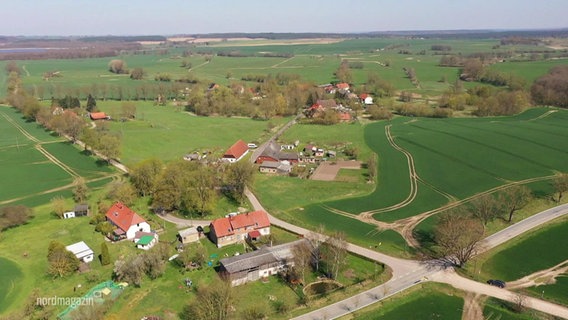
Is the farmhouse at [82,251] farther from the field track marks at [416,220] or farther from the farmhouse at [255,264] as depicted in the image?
the field track marks at [416,220]

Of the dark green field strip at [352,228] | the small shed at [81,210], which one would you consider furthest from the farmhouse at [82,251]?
the dark green field strip at [352,228]

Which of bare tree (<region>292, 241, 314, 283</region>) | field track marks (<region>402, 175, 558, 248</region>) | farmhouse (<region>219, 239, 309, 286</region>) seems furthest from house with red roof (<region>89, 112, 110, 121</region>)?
field track marks (<region>402, 175, 558, 248</region>)

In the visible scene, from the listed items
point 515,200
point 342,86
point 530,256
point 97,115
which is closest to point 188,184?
point 530,256

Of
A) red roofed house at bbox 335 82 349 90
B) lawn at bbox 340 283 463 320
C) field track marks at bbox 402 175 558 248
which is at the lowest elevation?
lawn at bbox 340 283 463 320

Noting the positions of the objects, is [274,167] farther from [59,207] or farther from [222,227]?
[59,207]

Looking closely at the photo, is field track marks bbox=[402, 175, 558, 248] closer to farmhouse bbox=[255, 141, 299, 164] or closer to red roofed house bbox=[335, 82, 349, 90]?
farmhouse bbox=[255, 141, 299, 164]

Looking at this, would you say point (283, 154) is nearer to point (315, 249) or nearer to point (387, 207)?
point (387, 207)
